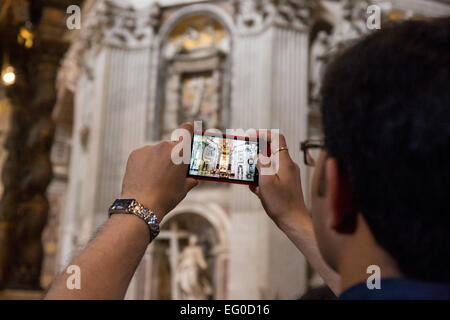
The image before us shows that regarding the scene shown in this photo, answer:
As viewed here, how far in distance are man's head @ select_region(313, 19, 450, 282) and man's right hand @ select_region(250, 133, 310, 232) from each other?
431 mm

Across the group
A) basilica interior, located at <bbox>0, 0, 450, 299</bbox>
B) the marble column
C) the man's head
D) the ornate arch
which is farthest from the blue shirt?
the ornate arch

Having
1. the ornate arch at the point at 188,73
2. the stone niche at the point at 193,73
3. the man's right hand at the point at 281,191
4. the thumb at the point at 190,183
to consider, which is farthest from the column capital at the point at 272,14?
the thumb at the point at 190,183

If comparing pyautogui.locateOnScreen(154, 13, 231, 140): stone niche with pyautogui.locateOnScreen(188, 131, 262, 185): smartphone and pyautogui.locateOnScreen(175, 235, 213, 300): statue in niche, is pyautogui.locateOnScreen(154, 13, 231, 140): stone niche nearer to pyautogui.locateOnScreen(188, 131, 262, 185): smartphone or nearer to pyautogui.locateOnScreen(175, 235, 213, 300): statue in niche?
pyautogui.locateOnScreen(175, 235, 213, 300): statue in niche

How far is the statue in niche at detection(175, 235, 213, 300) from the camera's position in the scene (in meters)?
9.84

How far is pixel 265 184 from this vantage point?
1.19 metres

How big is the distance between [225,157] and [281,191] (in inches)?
5.5

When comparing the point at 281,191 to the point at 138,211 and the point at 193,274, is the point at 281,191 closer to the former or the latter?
the point at 138,211

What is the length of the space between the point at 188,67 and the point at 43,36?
7.51 m

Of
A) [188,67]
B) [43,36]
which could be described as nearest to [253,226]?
[188,67]

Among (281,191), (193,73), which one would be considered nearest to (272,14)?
(193,73)

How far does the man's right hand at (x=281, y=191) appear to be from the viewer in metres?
1.18

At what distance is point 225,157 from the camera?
45.8 inches

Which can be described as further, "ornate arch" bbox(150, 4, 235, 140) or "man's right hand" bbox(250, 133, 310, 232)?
"ornate arch" bbox(150, 4, 235, 140)

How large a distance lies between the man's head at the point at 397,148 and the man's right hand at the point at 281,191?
431mm
